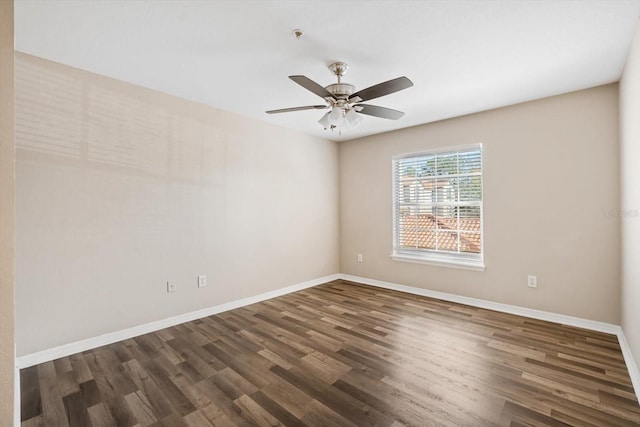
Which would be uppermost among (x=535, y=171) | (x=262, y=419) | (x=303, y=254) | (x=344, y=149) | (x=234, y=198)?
(x=344, y=149)

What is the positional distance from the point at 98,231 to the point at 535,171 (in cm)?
452

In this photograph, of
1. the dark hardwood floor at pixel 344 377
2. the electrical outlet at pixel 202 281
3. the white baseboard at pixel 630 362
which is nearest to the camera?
the dark hardwood floor at pixel 344 377

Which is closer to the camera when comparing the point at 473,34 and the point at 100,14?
the point at 100,14

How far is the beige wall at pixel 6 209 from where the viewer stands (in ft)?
4.01

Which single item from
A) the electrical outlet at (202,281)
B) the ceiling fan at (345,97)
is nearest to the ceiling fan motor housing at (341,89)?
the ceiling fan at (345,97)

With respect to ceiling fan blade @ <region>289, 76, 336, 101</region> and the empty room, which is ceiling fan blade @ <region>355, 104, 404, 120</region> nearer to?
the empty room

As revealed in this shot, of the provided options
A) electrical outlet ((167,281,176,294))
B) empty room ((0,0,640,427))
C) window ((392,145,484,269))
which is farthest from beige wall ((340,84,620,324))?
electrical outlet ((167,281,176,294))

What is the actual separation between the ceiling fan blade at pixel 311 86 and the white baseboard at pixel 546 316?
115 inches

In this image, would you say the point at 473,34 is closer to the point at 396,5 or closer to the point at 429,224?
the point at 396,5

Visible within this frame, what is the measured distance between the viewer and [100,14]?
1896 millimetres

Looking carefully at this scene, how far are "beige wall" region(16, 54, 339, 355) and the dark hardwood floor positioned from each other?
43 centimetres

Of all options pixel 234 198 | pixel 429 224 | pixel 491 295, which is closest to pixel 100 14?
pixel 234 198

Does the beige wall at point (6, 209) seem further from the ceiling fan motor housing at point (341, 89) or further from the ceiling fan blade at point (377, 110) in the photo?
the ceiling fan blade at point (377, 110)

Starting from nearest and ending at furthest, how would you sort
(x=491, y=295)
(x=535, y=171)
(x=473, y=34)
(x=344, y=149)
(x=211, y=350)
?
(x=473, y=34) → (x=211, y=350) → (x=535, y=171) → (x=491, y=295) → (x=344, y=149)
